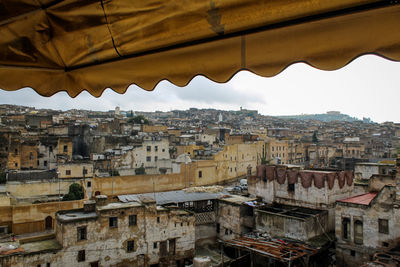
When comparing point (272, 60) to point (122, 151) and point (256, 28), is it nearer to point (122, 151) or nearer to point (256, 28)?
point (256, 28)

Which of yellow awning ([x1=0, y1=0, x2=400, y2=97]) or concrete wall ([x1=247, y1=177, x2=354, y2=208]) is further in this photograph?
concrete wall ([x1=247, y1=177, x2=354, y2=208])

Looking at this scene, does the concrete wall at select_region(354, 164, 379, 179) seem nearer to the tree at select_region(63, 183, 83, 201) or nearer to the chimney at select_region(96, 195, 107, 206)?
the chimney at select_region(96, 195, 107, 206)

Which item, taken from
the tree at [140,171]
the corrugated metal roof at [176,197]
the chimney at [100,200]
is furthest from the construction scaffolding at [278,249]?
the tree at [140,171]

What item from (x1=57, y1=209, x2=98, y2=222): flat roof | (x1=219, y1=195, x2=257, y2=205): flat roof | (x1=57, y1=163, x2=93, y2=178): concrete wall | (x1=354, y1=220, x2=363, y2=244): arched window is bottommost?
(x1=354, y1=220, x2=363, y2=244): arched window

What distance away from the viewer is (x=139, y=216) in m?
19.2

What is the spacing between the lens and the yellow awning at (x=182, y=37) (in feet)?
6.15

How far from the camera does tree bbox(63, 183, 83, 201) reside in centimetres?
2380

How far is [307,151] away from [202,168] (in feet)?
80.2

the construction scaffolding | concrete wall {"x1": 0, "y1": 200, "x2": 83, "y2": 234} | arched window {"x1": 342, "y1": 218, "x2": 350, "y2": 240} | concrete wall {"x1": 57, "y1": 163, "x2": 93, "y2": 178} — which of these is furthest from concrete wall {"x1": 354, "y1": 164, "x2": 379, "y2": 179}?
concrete wall {"x1": 57, "y1": 163, "x2": 93, "y2": 178}

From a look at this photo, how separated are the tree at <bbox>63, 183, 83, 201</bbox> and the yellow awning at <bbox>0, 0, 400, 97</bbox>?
2260 centimetres

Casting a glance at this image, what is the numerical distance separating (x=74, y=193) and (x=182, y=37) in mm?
24321

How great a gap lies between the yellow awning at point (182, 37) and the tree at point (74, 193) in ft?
74.2

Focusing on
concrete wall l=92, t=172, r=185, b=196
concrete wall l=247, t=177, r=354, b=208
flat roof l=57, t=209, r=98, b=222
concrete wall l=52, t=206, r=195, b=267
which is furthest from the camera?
concrete wall l=92, t=172, r=185, b=196

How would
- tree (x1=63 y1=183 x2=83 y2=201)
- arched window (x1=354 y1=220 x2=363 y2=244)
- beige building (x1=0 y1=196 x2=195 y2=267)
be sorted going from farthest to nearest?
tree (x1=63 y1=183 x2=83 y2=201) → arched window (x1=354 y1=220 x2=363 y2=244) → beige building (x1=0 y1=196 x2=195 y2=267)
